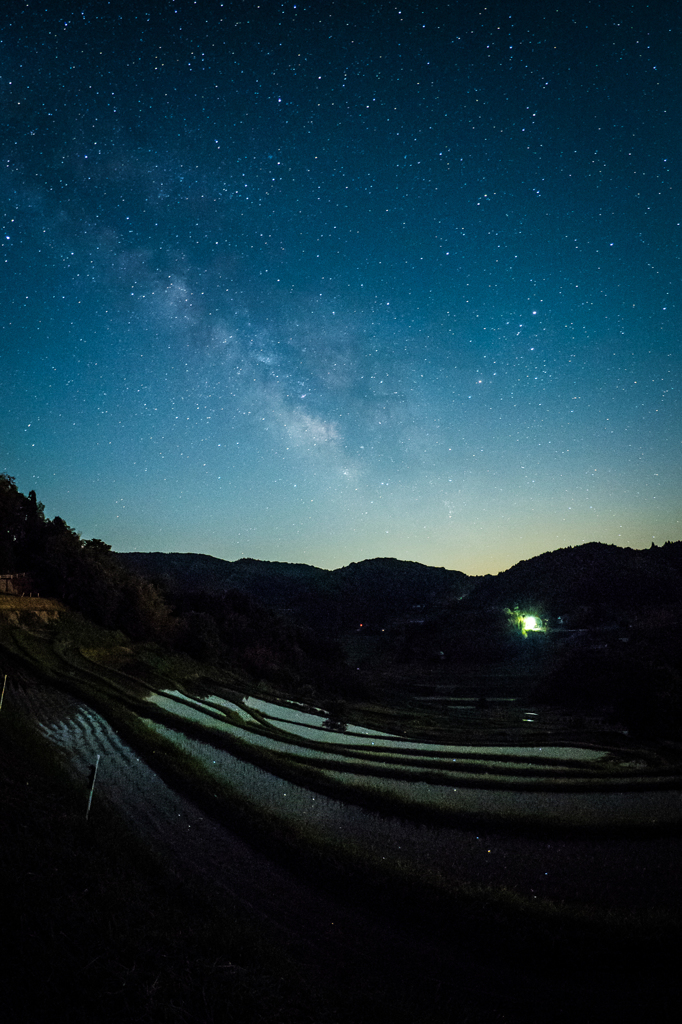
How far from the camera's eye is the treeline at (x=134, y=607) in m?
56.9

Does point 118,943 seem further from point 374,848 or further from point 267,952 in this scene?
point 374,848

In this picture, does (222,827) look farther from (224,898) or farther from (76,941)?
(76,941)

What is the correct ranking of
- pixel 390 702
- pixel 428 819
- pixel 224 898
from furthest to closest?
1. pixel 390 702
2. pixel 428 819
3. pixel 224 898

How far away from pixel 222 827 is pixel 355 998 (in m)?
8.28

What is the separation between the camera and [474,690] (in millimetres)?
65312

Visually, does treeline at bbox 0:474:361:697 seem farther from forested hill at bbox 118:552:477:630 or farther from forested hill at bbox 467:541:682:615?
forested hill at bbox 118:552:477:630

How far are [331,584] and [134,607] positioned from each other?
113687 millimetres

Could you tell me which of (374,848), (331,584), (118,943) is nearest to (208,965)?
(118,943)

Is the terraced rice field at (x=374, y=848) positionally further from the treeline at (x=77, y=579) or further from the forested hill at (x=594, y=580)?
the forested hill at (x=594, y=580)

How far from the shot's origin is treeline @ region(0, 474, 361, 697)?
56.9 m

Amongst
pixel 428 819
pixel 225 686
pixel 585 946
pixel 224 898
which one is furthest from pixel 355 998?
pixel 225 686

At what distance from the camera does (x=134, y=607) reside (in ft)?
190

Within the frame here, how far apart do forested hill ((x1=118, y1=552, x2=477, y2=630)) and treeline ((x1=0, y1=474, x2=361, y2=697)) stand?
209 ft

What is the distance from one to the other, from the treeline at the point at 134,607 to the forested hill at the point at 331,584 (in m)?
63.8
